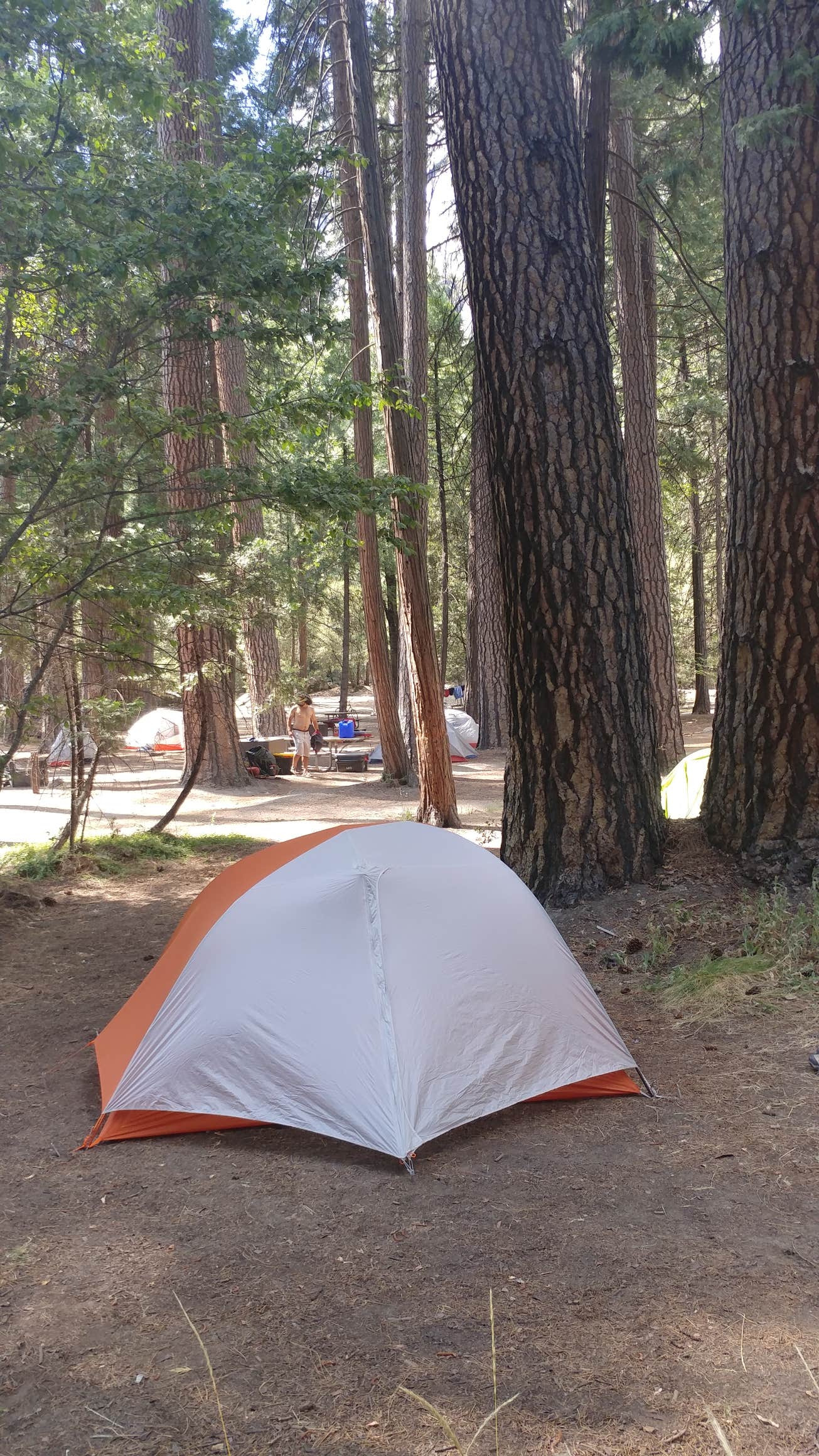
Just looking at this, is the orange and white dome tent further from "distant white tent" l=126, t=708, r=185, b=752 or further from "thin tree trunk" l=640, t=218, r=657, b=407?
"distant white tent" l=126, t=708, r=185, b=752

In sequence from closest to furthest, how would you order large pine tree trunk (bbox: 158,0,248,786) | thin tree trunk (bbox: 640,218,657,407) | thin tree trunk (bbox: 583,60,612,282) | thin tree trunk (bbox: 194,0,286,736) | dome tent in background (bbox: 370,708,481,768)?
thin tree trunk (bbox: 583,60,612,282) < thin tree trunk (bbox: 194,0,286,736) < large pine tree trunk (bbox: 158,0,248,786) < thin tree trunk (bbox: 640,218,657,407) < dome tent in background (bbox: 370,708,481,768)

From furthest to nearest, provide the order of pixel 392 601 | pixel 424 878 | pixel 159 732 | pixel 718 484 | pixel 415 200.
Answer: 1. pixel 392 601
2. pixel 159 732
3. pixel 718 484
4. pixel 415 200
5. pixel 424 878

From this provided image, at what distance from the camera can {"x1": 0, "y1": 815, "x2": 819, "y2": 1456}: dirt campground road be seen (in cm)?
247

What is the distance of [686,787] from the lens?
859 cm

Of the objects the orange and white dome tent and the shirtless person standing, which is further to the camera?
the shirtless person standing

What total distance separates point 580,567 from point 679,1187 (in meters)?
3.67

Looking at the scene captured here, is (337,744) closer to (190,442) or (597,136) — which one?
(190,442)

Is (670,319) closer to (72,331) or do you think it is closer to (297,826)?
(297,826)

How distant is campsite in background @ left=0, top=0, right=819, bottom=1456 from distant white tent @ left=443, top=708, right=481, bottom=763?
8322mm

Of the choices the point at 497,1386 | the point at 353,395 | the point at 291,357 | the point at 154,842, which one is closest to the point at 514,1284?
the point at 497,1386

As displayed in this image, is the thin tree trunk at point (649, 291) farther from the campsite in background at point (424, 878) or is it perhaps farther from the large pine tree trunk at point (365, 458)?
the large pine tree trunk at point (365, 458)

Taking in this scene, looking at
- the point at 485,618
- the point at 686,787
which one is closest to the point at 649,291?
the point at 485,618

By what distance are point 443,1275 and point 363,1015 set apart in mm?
1089

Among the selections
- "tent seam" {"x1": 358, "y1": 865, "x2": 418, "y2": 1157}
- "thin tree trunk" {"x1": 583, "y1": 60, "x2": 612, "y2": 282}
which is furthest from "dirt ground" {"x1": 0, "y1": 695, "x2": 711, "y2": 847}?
"thin tree trunk" {"x1": 583, "y1": 60, "x2": 612, "y2": 282}
